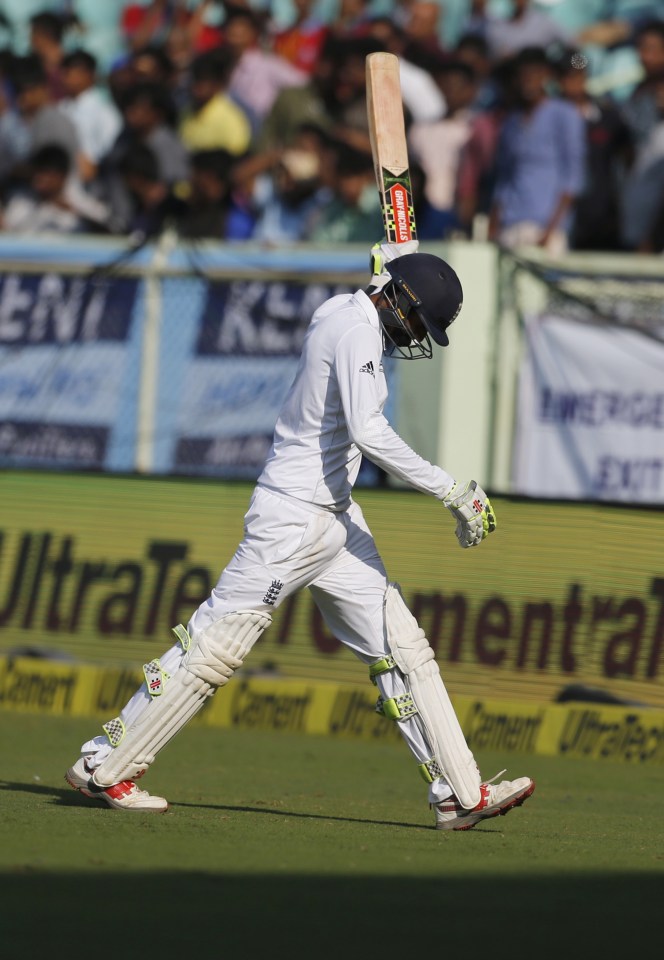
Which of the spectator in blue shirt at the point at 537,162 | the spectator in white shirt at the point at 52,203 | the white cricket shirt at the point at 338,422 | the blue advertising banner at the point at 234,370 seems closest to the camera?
the white cricket shirt at the point at 338,422

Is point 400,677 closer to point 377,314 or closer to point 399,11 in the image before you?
point 377,314

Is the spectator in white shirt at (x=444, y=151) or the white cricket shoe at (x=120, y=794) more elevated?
the spectator in white shirt at (x=444, y=151)

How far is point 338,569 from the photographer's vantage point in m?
6.25

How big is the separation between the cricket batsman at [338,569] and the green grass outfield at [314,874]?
234 millimetres

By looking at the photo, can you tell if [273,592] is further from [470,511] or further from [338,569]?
[470,511]

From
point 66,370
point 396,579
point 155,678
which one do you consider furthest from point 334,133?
point 155,678

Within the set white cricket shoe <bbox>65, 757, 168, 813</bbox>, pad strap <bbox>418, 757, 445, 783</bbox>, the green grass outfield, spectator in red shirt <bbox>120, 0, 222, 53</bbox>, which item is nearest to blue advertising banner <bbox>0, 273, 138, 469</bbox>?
spectator in red shirt <bbox>120, 0, 222, 53</bbox>

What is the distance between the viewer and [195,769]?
8.08 metres

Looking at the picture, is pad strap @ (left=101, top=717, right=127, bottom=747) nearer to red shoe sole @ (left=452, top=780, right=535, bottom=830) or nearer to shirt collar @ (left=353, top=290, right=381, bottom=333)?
red shoe sole @ (left=452, top=780, right=535, bottom=830)

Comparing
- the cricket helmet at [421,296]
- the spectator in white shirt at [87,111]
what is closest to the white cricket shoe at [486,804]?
the cricket helmet at [421,296]

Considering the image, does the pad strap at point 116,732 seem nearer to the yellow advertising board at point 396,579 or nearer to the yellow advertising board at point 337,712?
the yellow advertising board at point 337,712

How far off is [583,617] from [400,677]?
342cm

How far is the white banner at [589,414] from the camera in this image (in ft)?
37.3

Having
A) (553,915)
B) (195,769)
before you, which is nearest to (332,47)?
(195,769)
